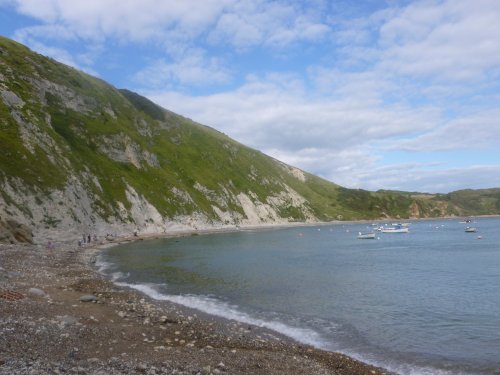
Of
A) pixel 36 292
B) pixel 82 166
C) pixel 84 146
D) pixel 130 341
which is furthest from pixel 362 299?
pixel 84 146

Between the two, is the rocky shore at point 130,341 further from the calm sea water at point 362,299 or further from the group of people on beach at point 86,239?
the group of people on beach at point 86,239

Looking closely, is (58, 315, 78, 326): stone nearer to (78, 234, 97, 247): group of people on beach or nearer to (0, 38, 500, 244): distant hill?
(0, 38, 500, 244): distant hill

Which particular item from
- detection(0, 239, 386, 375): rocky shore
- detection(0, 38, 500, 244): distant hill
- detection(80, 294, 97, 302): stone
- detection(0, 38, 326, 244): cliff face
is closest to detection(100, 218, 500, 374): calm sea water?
detection(0, 239, 386, 375): rocky shore

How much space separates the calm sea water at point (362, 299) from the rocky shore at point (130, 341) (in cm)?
263

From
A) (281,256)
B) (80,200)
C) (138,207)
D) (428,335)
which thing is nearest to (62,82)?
A: (138,207)

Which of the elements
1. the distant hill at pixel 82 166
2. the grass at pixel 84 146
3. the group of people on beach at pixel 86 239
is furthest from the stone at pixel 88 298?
the group of people on beach at pixel 86 239

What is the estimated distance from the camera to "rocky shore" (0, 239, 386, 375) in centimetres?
1606

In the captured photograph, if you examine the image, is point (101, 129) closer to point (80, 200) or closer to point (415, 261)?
point (80, 200)

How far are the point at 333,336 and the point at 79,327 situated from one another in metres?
14.4

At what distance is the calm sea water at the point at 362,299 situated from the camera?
22672 mm

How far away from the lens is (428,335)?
2542cm

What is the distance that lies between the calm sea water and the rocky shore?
263 cm

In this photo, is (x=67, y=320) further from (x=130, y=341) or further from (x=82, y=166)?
(x=82, y=166)

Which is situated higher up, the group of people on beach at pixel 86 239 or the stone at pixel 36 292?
the group of people on beach at pixel 86 239
